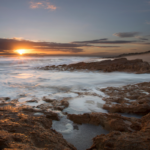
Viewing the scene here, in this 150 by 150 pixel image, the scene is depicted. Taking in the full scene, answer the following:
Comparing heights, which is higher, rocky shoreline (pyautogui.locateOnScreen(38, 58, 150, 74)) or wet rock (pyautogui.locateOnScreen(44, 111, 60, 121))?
rocky shoreline (pyautogui.locateOnScreen(38, 58, 150, 74))

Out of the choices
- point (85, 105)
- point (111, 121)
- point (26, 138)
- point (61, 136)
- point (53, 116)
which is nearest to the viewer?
point (26, 138)

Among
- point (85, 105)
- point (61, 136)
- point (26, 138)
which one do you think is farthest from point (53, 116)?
point (26, 138)

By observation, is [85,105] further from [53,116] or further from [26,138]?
[26,138]

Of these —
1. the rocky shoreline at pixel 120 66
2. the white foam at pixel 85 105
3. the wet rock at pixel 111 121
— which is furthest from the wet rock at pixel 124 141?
the rocky shoreline at pixel 120 66

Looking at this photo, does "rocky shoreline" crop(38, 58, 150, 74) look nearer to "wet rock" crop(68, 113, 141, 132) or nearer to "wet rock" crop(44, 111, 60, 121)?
"wet rock" crop(68, 113, 141, 132)

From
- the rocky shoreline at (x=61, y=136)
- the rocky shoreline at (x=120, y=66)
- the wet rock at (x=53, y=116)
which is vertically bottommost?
the wet rock at (x=53, y=116)

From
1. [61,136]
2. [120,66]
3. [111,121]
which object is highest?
[120,66]

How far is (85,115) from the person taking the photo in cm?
241

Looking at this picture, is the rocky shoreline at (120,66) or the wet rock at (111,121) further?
the rocky shoreline at (120,66)

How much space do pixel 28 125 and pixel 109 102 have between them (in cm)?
212

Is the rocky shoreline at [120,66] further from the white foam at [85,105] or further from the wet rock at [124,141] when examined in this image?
the wet rock at [124,141]

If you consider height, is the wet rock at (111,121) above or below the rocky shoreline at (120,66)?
below

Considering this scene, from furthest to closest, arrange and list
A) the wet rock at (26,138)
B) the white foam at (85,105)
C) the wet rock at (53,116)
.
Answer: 1. the white foam at (85,105)
2. the wet rock at (53,116)
3. the wet rock at (26,138)

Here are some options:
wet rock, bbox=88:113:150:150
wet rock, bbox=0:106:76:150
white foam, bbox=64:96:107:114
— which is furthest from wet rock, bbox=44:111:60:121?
wet rock, bbox=88:113:150:150
